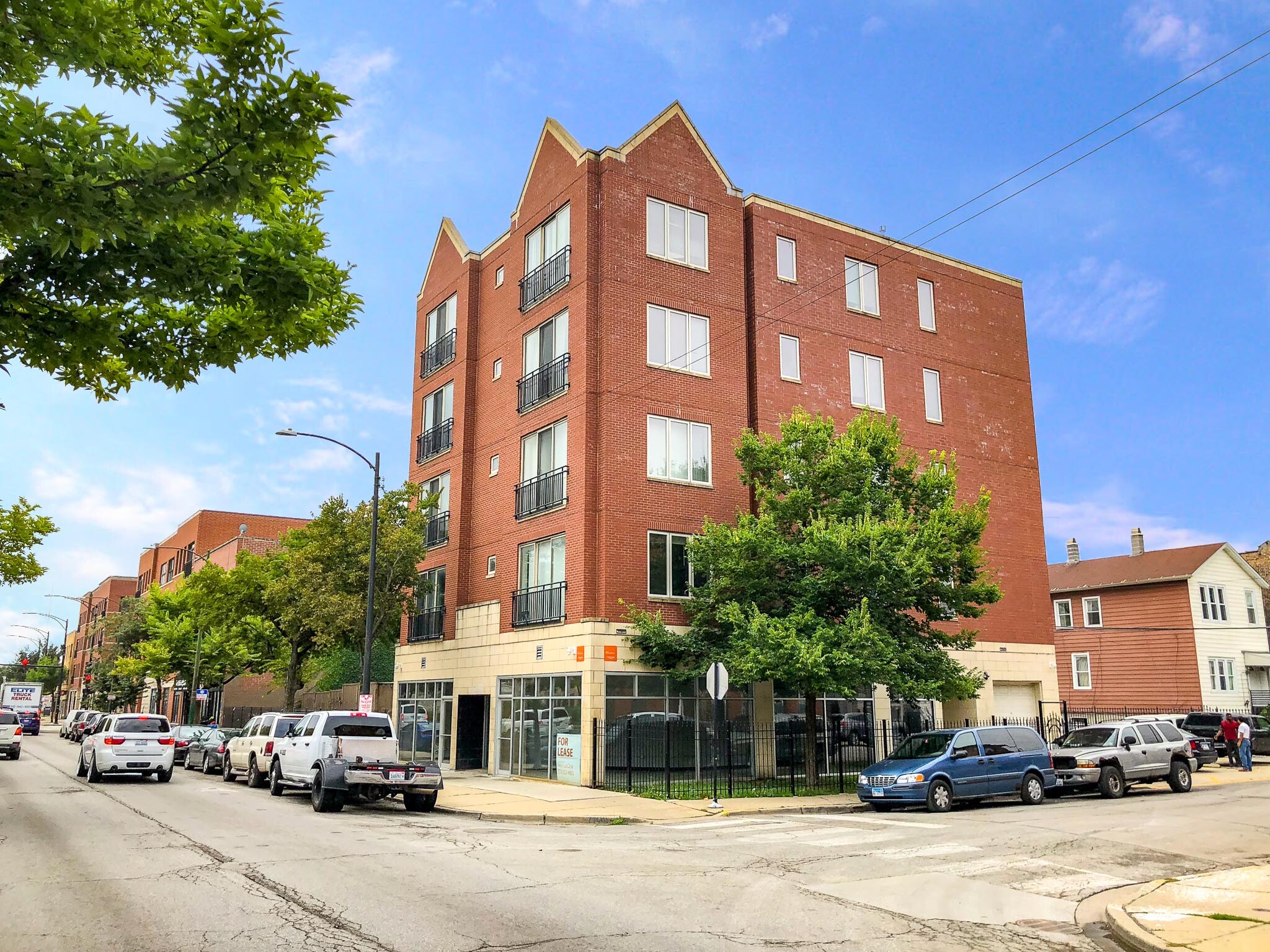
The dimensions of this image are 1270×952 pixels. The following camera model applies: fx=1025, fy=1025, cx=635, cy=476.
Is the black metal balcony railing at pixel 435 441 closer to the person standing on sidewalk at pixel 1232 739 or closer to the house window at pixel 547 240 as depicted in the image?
the house window at pixel 547 240

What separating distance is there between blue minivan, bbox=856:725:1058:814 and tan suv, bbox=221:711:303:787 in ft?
44.2

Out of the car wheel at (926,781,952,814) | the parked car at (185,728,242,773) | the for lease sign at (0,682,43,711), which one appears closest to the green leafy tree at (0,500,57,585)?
the parked car at (185,728,242,773)

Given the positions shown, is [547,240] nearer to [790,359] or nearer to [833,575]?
[790,359]

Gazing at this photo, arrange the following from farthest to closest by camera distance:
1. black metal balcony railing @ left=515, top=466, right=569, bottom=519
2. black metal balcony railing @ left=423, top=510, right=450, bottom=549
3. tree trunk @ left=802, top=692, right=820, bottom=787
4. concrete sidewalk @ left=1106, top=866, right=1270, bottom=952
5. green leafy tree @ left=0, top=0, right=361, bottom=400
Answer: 1. black metal balcony railing @ left=423, top=510, right=450, bottom=549
2. black metal balcony railing @ left=515, top=466, right=569, bottom=519
3. tree trunk @ left=802, top=692, right=820, bottom=787
4. concrete sidewalk @ left=1106, top=866, right=1270, bottom=952
5. green leafy tree @ left=0, top=0, right=361, bottom=400

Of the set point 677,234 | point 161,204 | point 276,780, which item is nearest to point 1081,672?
point 677,234

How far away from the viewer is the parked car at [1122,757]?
76.3 ft

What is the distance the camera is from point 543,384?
29438 mm

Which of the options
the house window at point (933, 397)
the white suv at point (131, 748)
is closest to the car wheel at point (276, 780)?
the white suv at point (131, 748)

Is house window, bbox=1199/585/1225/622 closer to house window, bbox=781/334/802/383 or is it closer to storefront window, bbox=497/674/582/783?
house window, bbox=781/334/802/383

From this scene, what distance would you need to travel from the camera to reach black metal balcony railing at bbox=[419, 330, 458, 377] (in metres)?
35.3

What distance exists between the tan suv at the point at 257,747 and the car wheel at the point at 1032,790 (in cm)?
1628

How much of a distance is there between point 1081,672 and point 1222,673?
592cm

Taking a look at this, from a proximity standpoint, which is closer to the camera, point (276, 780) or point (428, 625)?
point (276, 780)

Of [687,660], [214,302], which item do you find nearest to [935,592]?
[687,660]
